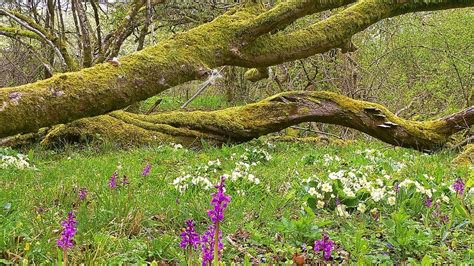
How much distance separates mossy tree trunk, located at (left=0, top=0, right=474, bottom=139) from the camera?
5355 millimetres

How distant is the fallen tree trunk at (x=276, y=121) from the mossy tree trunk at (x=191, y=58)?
175 mm

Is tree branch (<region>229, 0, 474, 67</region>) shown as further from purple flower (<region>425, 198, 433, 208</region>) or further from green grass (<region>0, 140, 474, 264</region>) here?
purple flower (<region>425, 198, 433, 208</region>)

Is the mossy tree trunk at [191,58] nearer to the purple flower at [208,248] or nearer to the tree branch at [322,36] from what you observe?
the tree branch at [322,36]

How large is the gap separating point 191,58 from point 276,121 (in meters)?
3.21

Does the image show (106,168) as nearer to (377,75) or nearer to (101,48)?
(101,48)

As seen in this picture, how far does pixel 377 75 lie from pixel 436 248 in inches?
567

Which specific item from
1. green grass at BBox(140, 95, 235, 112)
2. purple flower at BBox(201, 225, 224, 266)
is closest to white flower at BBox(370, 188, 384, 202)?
purple flower at BBox(201, 225, 224, 266)

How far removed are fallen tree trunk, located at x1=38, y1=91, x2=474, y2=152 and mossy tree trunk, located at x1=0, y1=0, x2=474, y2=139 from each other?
175 millimetres

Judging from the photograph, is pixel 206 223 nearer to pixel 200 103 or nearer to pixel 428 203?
pixel 428 203

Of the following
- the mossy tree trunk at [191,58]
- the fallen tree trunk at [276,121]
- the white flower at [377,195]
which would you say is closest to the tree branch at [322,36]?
the mossy tree trunk at [191,58]

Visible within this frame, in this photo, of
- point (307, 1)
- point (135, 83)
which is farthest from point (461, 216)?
point (307, 1)

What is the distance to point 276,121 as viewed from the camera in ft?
31.2

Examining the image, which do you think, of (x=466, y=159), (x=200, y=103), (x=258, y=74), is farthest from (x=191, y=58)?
(x=200, y=103)

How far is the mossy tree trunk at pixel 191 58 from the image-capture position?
17.6ft
